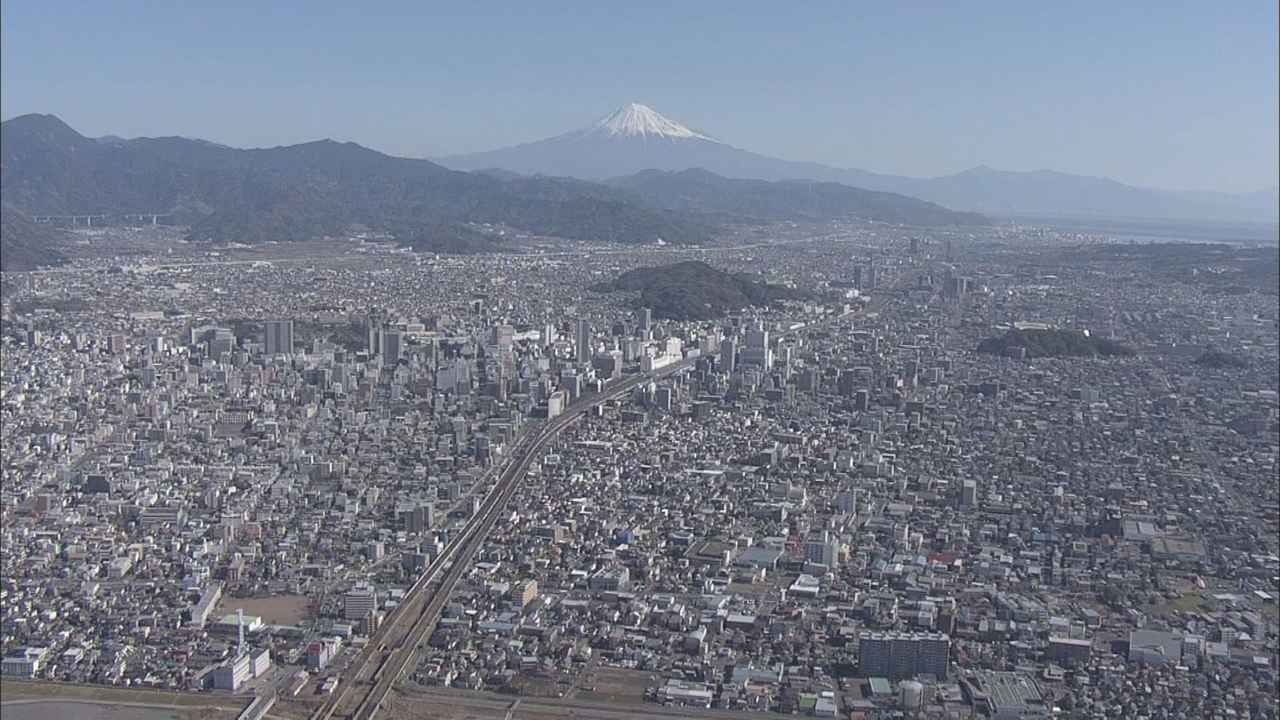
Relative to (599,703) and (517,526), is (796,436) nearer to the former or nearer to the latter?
(517,526)

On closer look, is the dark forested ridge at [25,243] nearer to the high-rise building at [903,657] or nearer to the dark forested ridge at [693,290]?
the dark forested ridge at [693,290]

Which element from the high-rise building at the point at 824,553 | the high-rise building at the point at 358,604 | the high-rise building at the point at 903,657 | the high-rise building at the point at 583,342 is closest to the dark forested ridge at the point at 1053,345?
the high-rise building at the point at 583,342

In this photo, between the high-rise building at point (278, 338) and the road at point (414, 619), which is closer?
the road at point (414, 619)

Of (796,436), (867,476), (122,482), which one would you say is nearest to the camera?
(122,482)

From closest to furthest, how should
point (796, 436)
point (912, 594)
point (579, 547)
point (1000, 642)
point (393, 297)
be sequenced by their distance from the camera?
point (1000, 642)
point (912, 594)
point (579, 547)
point (796, 436)
point (393, 297)

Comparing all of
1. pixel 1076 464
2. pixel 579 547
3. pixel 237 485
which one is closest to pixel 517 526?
pixel 579 547

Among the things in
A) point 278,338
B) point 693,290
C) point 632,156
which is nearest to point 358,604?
point 278,338

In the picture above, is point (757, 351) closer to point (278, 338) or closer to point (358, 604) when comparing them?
point (278, 338)
